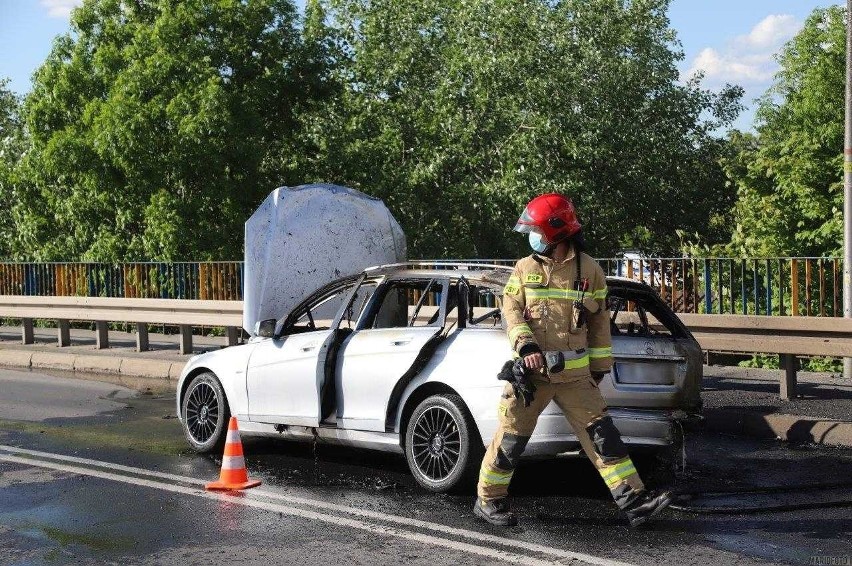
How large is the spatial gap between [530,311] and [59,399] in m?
8.02

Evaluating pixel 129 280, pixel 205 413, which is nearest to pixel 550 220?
pixel 205 413

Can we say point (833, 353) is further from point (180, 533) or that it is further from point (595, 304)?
point (180, 533)

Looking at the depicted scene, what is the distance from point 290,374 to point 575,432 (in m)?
2.73

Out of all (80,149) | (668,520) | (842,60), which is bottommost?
(668,520)

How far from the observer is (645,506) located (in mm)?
6336

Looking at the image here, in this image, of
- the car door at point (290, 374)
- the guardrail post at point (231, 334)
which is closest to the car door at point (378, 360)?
the car door at point (290, 374)

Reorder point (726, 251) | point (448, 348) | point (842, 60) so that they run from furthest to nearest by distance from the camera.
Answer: point (842, 60) < point (726, 251) < point (448, 348)

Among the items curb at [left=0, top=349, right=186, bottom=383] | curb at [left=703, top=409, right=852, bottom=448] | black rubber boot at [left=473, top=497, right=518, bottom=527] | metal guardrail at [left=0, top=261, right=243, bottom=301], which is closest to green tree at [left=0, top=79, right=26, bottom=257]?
metal guardrail at [left=0, top=261, right=243, bottom=301]

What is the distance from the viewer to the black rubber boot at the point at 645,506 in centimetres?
629

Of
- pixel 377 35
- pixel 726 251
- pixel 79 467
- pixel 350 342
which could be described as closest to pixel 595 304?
pixel 350 342

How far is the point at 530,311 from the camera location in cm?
651

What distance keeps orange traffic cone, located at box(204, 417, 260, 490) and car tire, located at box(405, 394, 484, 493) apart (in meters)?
1.08

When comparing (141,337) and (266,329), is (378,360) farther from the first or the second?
(141,337)

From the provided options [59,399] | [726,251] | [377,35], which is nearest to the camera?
[59,399]
